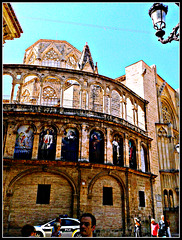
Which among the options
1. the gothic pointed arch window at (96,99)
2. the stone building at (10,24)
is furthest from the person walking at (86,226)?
the gothic pointed arch window at (96,99)

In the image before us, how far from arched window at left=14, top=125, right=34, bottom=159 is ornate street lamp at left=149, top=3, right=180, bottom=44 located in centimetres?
1269

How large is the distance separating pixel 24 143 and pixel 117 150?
24.4 feet

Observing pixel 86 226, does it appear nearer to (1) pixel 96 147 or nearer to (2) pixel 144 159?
(1) pixel 96 147

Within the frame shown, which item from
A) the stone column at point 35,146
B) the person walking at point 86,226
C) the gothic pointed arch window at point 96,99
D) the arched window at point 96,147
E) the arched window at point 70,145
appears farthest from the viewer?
the gothic pointed arch window at point 96,99

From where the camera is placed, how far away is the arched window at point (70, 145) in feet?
54.6

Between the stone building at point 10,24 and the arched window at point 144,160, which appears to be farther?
the arched window at point 144,160

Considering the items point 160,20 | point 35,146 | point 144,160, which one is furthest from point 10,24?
point 144,160

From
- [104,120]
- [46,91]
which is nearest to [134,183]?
[104,120]

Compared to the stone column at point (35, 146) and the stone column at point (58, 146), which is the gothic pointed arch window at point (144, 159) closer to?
the stone column at point (58, 146)

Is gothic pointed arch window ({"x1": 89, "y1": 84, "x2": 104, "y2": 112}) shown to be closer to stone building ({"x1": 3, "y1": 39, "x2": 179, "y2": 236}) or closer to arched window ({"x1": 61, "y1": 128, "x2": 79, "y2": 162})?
stone building ({"x1": 3, "y1": 39, "x2": 179, "y2": 236})

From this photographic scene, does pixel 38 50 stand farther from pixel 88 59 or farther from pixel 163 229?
pixel 163 229

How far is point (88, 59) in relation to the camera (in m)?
25.6

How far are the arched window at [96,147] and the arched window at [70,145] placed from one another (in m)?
1.15

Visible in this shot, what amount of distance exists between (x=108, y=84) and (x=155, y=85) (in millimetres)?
9431
